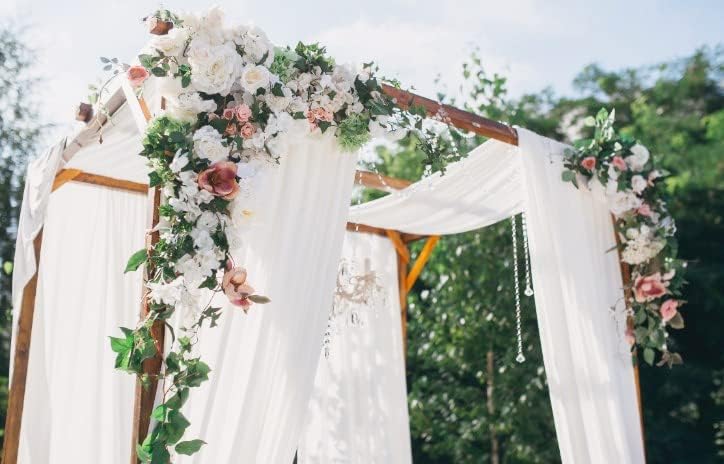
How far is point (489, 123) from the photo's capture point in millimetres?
2854

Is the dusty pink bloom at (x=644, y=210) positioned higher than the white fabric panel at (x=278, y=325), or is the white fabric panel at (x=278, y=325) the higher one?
the dusty pink bloom at (x=644, y=210)

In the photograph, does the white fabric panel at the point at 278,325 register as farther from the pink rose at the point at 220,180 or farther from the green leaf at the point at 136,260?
the green leaf at the point at 136,260

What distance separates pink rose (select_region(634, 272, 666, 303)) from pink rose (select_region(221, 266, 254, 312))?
1.78 m

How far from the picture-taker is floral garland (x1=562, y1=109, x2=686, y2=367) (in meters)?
3.03

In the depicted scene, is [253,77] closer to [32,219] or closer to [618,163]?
[32,219]

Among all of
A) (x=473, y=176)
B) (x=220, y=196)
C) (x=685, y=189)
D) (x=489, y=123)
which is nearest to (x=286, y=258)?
(x=220, y=196)

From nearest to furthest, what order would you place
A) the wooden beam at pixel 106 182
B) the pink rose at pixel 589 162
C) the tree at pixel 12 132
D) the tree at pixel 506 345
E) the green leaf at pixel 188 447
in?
1. the green leaf at pixel 188 447
2. the pink rose at pixel 589 162
3. the wooden beam at pixel 106 182
4. the tree at pixel 506 345
5. the tree at pixel 12 132

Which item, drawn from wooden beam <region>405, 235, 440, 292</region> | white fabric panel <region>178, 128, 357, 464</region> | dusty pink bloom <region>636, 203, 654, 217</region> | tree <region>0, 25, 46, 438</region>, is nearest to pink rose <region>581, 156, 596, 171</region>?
dusty pink bloom <region>636, 203, 654, 217</region>

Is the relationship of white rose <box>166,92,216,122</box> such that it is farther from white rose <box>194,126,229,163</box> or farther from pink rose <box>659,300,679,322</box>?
pink rose <box>659,300,679,322</box>

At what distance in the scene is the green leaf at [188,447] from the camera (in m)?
1.90

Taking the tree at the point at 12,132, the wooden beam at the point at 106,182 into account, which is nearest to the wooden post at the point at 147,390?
the wooden beam at the point at 106,182

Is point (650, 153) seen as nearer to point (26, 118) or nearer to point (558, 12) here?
point (558, 12)

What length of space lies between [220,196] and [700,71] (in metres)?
9.87

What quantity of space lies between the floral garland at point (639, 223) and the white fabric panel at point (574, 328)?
0.31 ft
